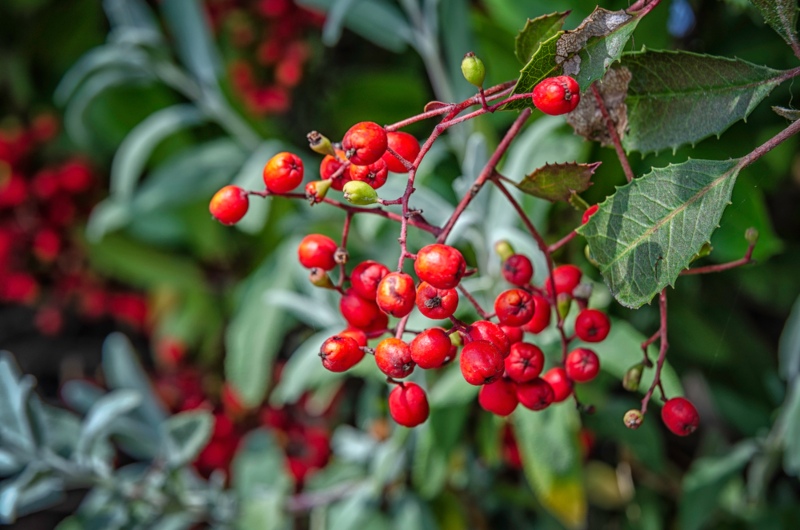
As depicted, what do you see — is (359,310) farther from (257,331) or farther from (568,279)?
(257,331)

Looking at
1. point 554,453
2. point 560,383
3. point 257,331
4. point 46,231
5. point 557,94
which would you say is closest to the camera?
point 557,94

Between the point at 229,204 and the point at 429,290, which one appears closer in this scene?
the point at 429,290

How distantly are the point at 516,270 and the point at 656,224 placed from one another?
0.19 metres

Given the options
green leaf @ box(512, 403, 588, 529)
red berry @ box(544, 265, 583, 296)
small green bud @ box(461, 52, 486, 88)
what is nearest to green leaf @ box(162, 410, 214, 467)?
green leaf @ box(512, 403, 588, 529)

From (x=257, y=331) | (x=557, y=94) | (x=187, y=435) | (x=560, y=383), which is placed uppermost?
(x=557, y=94)

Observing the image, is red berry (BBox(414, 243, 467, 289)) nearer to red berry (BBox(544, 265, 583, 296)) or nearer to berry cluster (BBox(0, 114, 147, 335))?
red berry (BBox(544, 265, 583, 296))

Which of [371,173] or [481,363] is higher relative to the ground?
[371,173]

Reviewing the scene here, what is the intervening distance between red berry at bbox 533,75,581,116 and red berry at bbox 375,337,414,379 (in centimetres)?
24

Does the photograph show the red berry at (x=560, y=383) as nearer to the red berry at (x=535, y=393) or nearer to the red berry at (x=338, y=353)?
the red berry at (x=535, y=393)

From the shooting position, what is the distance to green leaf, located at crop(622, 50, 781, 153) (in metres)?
0.67

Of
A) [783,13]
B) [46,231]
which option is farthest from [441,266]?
[46,231]

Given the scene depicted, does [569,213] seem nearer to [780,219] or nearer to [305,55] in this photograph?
[780,219]

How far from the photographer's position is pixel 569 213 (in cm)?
147

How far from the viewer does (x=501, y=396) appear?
0.74 meters
